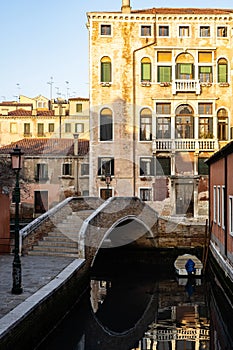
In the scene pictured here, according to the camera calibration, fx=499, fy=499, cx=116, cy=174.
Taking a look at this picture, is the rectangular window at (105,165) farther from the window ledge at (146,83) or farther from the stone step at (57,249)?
the stone step at (57,249)

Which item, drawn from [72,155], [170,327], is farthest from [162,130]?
[170,327]

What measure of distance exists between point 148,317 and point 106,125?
1505 centimetres

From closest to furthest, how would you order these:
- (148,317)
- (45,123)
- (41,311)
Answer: (41,311) → (148,317) → (45,123)

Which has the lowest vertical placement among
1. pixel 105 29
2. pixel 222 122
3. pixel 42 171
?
pixel 42 171

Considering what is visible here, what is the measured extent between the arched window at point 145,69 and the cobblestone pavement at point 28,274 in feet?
46.5

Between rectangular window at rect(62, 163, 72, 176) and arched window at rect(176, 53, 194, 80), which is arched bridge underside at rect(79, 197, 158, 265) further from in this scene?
arched window at rect(176, 53, 194, 80)

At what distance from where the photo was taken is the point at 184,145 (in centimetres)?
2483

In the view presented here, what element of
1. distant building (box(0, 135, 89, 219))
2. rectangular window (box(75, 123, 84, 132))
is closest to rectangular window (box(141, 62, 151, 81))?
distant building (box(0, 135, 89, 219))

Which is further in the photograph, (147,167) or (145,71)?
(145,71)

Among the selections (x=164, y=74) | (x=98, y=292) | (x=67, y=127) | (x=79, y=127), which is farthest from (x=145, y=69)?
(x=98, y=292)

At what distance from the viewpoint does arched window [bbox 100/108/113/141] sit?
25.4 m

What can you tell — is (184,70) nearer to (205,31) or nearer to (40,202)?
(205,31)

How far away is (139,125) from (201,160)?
3.60 metres

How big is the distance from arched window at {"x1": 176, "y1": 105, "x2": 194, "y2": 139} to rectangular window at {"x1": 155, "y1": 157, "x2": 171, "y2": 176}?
140cm
